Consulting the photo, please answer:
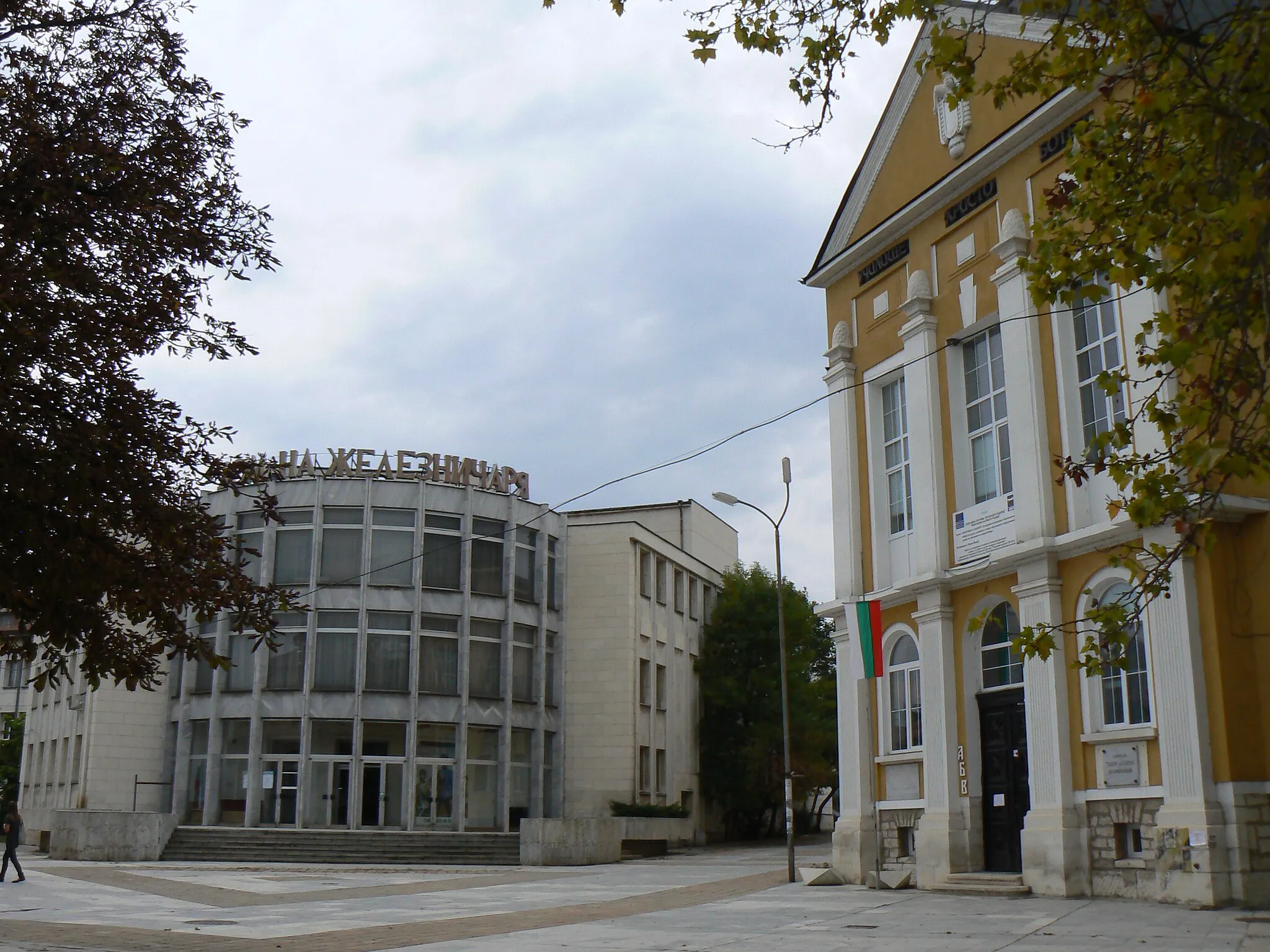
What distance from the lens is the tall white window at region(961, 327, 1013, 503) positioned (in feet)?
68.5

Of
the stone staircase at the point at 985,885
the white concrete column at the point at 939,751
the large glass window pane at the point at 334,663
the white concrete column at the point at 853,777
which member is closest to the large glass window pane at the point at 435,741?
the large glass window pane at the point at 334,663

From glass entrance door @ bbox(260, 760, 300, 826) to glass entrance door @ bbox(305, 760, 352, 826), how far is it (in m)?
0.53

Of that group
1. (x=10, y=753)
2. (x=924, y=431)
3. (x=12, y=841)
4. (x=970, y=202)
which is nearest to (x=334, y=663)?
(x=12, y=841)

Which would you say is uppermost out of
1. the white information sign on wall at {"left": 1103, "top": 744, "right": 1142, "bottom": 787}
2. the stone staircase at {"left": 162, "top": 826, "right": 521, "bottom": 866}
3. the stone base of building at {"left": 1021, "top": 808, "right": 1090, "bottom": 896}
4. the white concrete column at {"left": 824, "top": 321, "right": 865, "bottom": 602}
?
the white concrete column at {"left": 824, "top": 321, "right": 865, "bottom": 602}

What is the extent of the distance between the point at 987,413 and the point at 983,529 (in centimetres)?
A: 213

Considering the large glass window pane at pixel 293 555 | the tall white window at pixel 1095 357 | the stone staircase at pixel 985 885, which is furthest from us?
the large glass window pane at pixel 293 555

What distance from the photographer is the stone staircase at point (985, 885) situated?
18.4 m

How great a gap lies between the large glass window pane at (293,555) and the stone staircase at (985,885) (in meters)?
26.6

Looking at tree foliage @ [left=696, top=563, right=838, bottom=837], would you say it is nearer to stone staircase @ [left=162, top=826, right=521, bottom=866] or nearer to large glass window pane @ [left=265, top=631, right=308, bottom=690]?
stone staircase @ [left=162, top=826, right=521, bottom=866]

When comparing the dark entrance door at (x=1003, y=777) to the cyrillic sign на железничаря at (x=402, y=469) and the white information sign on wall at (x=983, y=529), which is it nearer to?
the white information sign on wall at (x=983, y=529)

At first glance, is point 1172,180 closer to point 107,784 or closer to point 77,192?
point 77,192

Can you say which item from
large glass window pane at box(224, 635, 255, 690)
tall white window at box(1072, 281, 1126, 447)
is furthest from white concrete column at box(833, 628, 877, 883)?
large glass window pane at box(224, 635, 255, 690)

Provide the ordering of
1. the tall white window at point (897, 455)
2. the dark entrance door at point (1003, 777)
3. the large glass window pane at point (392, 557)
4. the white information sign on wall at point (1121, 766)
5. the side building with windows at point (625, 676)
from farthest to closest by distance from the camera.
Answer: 1. the side building with windows at point (625, 676)
2. the large glass window pane at point (392, 557)
3. the tall white window at point (897, 455)
4. the dark entrance door at point (1003, 777)
5. the white information sign on wall at point (1121, 766)

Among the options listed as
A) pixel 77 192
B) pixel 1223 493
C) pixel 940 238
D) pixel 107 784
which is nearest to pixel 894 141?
pixel 940 238
